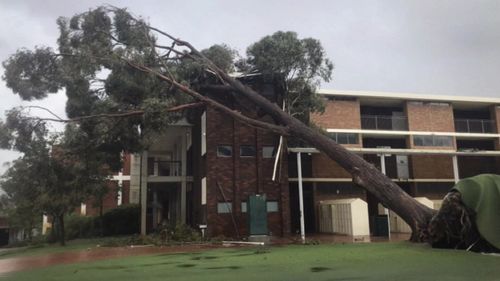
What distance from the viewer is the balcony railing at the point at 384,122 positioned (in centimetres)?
3116

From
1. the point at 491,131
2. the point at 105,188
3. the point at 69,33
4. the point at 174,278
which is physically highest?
the point at 69,33

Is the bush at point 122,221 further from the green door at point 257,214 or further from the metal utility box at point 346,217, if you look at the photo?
the metal utility box at point 346,217

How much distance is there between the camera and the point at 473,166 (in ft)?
103

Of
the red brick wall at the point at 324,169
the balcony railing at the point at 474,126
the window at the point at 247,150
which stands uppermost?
the balcony railing at the point at 474,126

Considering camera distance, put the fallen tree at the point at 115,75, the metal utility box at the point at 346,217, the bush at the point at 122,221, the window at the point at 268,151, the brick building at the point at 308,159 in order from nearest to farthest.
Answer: the fallen tree at the point at 115,75
the metal utility box at the point at 346,217
the brick building at the point at 308,159
the window at the point at 268,151
the bush at the point at 122,221

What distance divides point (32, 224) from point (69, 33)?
57.3ft

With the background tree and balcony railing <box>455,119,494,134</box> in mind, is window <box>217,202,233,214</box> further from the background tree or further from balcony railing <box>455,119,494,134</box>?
balcony railing <box>455,119,494,134</box>

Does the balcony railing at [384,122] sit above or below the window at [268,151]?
above

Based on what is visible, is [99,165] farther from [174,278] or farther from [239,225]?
[174,278]

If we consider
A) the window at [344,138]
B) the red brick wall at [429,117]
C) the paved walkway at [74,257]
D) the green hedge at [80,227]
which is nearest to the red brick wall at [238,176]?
the paved walkway at [74,257]

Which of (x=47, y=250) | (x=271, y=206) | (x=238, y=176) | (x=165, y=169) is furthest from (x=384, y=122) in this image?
(x=47, y=250)

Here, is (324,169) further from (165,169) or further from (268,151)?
(165,169)

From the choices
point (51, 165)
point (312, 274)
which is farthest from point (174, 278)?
point (51, 165)

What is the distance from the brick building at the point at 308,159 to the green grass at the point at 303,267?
9.42 meters
